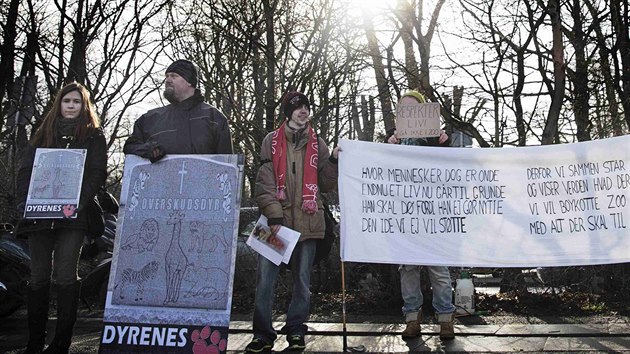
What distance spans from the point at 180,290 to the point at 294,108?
1.80 meters

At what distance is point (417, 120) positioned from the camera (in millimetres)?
5910

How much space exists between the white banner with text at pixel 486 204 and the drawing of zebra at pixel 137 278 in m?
1.61

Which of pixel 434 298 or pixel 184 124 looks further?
pixel 434 298

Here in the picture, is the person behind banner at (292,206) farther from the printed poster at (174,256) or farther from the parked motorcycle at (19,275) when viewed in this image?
the parked motorcycle at (19,275)

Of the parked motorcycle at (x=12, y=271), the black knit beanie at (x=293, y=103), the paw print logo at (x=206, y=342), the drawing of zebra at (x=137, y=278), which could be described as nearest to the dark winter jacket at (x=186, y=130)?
the black knit beanie at (x=293, y=103)

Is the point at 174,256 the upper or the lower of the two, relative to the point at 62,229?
lower

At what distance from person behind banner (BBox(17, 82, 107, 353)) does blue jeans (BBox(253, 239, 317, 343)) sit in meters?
1.38

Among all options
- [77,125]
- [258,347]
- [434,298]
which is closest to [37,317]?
[77,125]

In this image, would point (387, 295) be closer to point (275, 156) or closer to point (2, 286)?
point (275, 156)

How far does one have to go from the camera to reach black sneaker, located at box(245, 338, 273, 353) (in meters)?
5.31

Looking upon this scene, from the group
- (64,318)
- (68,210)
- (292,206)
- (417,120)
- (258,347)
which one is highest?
(417,120)

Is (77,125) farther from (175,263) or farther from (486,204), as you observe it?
(486,204)

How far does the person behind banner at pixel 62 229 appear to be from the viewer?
5211mm

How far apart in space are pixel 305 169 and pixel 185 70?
122 centimetres
